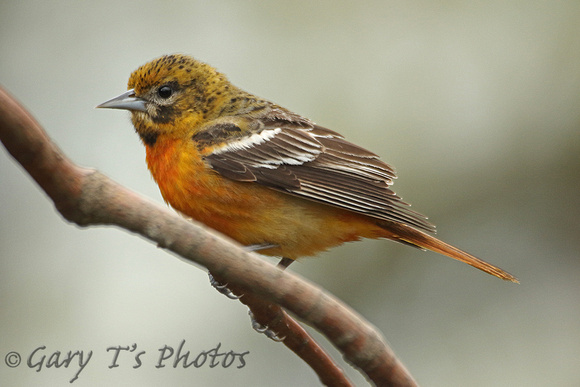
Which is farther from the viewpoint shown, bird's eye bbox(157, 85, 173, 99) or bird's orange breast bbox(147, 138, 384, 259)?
bird's eye bbox(157, 85, 173, 99)

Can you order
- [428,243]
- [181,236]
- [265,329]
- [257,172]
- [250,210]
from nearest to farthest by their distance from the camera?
[181,236], [265,329], [250,210], [257,172], [428,243]

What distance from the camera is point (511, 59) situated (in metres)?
5.50

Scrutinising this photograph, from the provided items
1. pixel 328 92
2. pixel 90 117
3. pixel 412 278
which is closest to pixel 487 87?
pixel 328 92

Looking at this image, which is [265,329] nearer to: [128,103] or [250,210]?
[250,210]

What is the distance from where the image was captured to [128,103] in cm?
381

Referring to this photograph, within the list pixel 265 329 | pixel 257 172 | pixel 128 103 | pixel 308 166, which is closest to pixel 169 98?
pixel 128 103

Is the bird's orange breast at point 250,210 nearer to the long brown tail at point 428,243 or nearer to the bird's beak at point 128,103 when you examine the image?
the long brown tail at point 428,243

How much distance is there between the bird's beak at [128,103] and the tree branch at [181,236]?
6.53ft

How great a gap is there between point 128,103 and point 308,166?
40.5 inches

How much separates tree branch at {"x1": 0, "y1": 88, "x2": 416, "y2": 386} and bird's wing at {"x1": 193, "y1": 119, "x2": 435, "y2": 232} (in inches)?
51.3

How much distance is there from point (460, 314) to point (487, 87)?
1734mm

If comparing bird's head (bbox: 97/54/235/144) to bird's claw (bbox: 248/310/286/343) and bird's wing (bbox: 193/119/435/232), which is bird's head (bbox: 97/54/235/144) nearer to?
bird's wing (bbox: 193/119/435/232)

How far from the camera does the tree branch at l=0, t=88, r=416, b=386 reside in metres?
1.67

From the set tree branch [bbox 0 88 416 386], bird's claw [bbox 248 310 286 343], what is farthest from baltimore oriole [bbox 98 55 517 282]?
tree branch [bbox 0 88 416 386]
